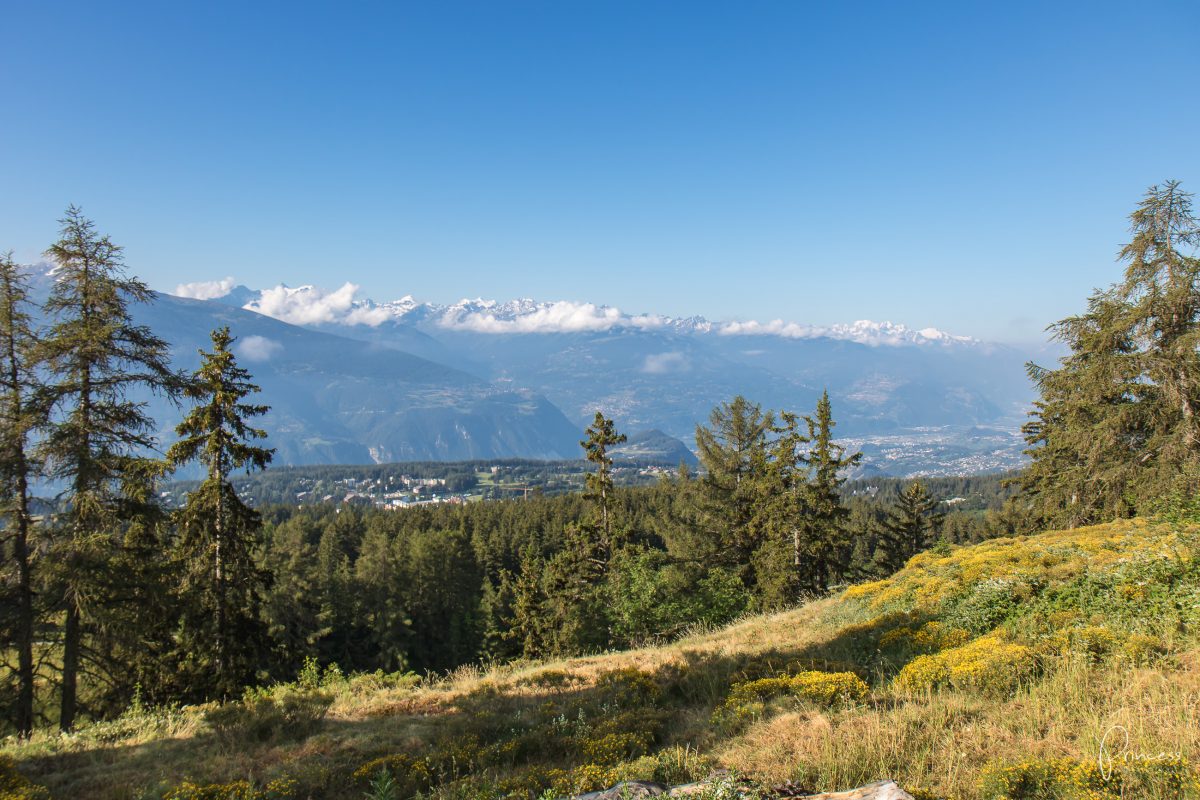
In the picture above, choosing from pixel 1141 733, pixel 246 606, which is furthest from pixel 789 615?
pixel 246 606

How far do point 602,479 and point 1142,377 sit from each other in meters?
21.5

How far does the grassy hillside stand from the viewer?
17.3 feet

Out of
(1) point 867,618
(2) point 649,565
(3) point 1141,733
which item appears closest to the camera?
(3) point 1141,733

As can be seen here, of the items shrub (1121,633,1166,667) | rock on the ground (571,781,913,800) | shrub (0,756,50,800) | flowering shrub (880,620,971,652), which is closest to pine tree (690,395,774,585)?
flowering shrub (880,620,971,652)

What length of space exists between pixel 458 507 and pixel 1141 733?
109m

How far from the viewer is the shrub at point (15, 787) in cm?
615

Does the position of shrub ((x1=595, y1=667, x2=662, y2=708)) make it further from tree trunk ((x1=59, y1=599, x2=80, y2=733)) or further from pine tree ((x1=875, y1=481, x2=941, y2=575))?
pine tree ((x1=875, y1=481, x2=941, y2=575))

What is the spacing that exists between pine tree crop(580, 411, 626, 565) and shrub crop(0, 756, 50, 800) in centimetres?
2279

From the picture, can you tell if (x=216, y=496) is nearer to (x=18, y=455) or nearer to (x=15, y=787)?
(x=18, y=455)

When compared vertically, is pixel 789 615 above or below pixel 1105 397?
below

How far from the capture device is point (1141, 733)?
4.88 metres

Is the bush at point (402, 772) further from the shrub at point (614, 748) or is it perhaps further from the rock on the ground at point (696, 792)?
the rock on the ground at point (696, 792)

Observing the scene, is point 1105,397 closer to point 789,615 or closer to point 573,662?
point 789,615

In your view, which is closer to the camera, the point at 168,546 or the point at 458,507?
the point at 168,546
